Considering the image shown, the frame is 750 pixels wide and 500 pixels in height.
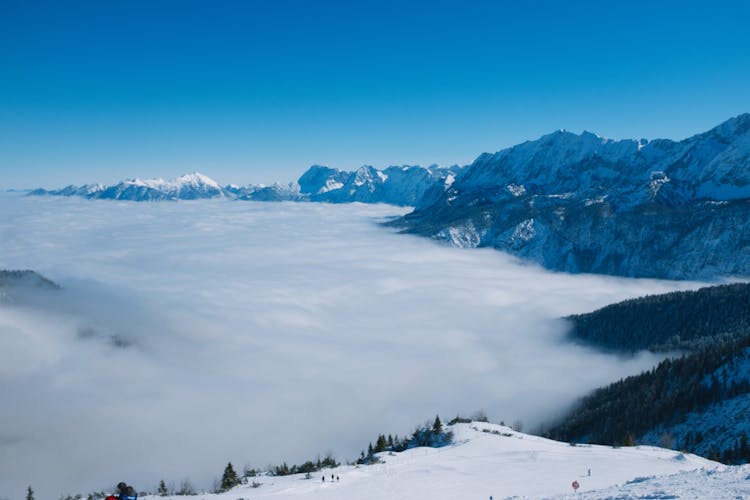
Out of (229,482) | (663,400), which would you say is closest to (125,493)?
(229,482)

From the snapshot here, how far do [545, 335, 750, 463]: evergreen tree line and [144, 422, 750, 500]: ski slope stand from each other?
6113cm

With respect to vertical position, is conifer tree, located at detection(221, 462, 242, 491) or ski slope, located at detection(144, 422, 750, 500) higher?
ski slope, located at detection(144, 422, 750, 500)

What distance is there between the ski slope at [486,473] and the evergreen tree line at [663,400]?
61134 millimetres

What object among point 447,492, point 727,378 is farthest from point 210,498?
point 727,378

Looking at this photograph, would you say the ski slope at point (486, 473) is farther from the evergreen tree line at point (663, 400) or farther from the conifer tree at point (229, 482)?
the evergreen tree line at point (663, 400)

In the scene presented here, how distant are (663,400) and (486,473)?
378 ft

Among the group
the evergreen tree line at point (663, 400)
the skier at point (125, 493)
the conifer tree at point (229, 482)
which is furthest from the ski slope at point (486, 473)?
the evergreen tree line at point (663, 400)

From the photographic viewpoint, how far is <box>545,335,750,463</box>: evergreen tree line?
454 feet

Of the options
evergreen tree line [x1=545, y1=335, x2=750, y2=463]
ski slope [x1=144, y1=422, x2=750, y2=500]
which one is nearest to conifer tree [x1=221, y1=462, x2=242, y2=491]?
ski slope [x1=144, y1=422, x2=750, y2=500]

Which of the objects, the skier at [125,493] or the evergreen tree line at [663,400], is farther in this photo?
the evergreen tree line at [663,400]

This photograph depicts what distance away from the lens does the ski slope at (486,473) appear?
193ft

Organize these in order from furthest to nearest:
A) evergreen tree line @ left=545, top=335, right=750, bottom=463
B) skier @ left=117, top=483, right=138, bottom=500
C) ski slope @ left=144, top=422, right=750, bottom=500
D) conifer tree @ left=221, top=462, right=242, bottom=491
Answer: evergreen tree line @ left=545, top=335, right=750, bottom=463 → conifer tree @ left=221, top=462, right=242, bottom=491 → ski slope @ left=144, top=422, right=750, bottom=500 → skier @ left=117, top=483, right=138, bottom=500

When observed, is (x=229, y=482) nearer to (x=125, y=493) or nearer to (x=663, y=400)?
(x=125, y=493)

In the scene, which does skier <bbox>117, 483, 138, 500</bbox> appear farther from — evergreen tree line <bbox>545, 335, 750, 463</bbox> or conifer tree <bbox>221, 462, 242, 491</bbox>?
evergreen tree line <bbox>545, 335, 750, 463</bbox>
